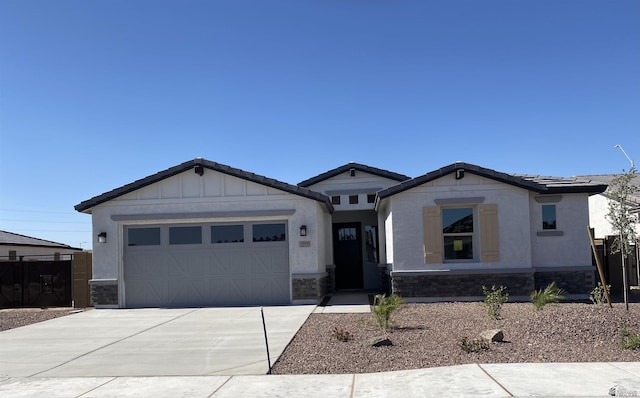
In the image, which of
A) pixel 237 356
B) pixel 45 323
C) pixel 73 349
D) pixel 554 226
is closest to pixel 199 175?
pixel 45 323

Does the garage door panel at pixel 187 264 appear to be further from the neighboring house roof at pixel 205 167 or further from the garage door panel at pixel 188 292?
the neighboring house roof at pixel 205 167

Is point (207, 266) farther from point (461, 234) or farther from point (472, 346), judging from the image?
point (472, 346)

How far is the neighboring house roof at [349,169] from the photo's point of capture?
21188mm

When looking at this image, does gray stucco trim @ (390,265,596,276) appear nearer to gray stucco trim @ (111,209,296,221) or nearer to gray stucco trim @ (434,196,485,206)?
gray stucco trim @ (434,196,485,206)

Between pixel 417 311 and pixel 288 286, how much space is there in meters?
4.25

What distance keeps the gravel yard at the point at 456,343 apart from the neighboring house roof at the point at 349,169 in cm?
990

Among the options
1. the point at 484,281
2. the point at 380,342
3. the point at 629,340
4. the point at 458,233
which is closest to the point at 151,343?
the point at 380,342

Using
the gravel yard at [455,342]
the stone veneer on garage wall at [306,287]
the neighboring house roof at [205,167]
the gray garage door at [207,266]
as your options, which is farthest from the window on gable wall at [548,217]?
the gray garage door at [207,266]

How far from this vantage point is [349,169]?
70.0ft

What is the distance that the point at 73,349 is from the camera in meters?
10.0

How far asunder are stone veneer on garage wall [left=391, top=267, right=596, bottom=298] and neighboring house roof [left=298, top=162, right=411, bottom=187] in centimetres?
656

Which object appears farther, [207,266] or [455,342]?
[207,266]

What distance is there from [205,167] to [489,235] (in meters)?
8.24

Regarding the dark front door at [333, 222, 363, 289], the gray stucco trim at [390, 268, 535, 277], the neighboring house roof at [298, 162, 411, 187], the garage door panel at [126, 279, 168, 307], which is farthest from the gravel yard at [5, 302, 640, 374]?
the neighboring house roof at [298, 162, 411, 187]
